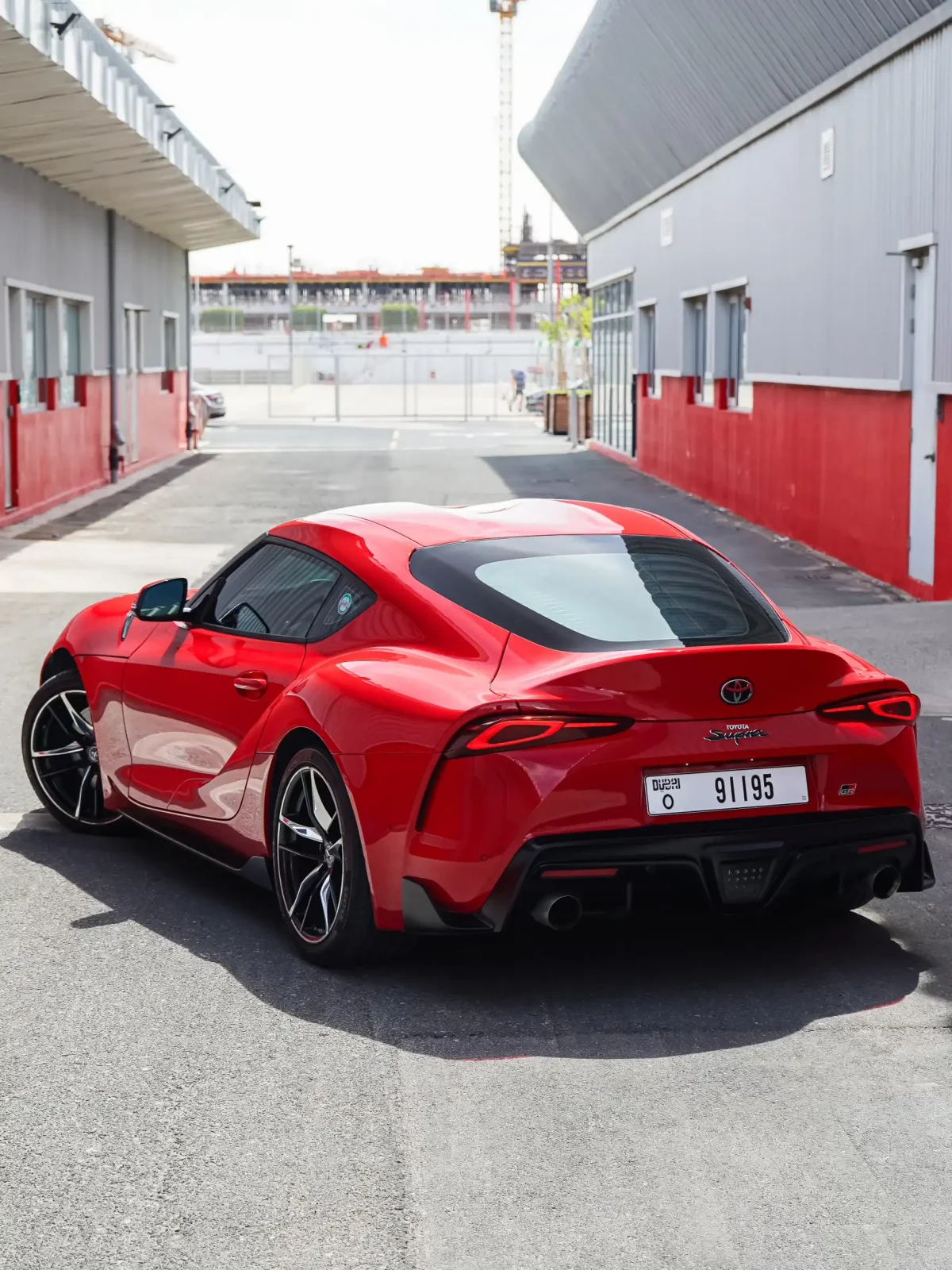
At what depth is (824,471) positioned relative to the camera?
18.6 metres

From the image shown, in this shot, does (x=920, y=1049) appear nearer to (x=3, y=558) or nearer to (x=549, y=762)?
(x=549, y=762)

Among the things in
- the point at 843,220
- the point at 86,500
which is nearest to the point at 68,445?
the point at 86,500

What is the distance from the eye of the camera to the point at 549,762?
485cm

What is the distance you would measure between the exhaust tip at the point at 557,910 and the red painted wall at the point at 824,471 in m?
9.97

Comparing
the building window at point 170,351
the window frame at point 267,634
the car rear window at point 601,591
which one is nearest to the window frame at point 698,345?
the building window at point 170,351

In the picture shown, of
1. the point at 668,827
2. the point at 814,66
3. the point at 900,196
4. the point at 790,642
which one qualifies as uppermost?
the point at 814,66

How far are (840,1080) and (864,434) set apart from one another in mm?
13089

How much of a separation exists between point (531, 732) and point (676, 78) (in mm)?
22063

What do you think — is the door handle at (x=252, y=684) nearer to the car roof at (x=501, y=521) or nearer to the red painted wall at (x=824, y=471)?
the car roof at (x=501, y=521)

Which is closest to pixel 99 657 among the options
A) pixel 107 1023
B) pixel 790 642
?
pixel 107 1023

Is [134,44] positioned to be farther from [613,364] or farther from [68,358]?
[68,358]

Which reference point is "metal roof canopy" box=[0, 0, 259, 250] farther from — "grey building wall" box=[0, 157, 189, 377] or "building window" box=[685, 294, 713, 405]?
"building window" box=[685, 294, 713, 405]

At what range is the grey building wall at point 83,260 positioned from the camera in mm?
21953

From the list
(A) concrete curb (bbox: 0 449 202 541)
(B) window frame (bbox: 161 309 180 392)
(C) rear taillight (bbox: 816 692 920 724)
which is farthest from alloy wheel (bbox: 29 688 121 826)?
(B) window frame (bbox: 161 309 180 392)
